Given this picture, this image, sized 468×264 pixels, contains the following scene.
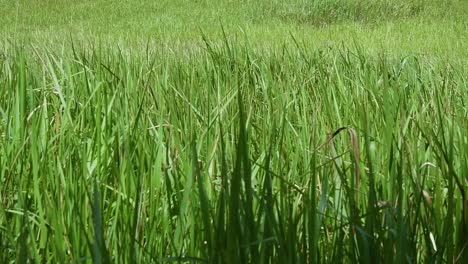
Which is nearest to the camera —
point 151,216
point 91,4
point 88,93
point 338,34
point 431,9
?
point 151,216

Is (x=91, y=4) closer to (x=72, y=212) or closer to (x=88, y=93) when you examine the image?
(x=88, y=93)

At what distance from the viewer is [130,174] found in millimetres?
836

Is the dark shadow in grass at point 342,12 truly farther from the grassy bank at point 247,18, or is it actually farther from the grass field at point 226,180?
the grass field at point 226,180

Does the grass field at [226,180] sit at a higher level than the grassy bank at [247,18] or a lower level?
lower

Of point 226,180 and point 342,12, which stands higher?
point 342,12

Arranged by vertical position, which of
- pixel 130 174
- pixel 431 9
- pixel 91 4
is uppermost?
pixel 91 4

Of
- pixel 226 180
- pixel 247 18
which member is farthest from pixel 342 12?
pixel 226 180

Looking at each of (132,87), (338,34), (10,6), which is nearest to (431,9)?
(338,34)

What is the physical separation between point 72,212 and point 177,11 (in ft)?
20.4

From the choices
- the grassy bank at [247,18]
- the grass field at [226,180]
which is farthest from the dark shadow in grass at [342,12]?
the grass field at [226,180]

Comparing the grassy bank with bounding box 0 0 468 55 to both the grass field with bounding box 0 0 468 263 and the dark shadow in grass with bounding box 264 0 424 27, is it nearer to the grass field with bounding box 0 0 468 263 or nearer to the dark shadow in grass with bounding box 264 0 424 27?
the dark shadow in grass with bounding box 264 0 424 27

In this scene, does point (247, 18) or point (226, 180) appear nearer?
point (226, 180)

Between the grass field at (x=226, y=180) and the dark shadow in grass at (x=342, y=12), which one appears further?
the dark shadow in grass at (x=342, y=12)

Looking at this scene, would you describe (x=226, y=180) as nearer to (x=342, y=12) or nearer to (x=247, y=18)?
(x=247, y=18)
